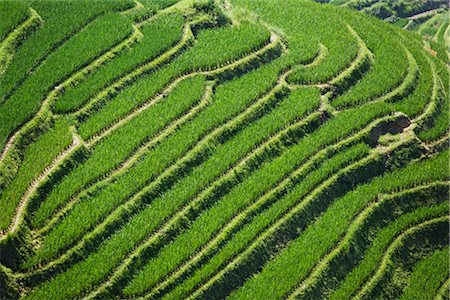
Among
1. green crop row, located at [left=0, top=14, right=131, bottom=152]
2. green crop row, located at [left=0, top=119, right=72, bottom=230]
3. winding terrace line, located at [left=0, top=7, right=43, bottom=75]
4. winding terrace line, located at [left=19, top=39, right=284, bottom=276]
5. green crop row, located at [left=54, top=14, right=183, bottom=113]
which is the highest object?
winding terrace line, located at [left=0, top=7, right=43, bottom=75]

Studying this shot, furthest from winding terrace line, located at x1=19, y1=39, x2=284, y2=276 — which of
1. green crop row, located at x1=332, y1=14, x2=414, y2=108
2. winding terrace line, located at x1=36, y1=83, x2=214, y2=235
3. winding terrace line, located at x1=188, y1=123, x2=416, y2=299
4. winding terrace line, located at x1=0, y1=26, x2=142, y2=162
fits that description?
green crop row, located at x1=332, y1=14, x2=414, y2=108

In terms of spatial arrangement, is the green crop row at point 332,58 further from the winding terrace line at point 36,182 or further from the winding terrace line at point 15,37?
the winding terrace line at point 15,37

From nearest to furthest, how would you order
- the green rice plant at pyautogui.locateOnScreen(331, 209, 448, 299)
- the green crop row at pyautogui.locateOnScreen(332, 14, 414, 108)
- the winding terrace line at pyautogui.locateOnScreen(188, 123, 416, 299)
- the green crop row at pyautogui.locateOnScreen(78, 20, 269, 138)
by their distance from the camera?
the winding terrace line at pyautogui.locateOnScreen(188, 123, 416, 299)
the green rice plant at pyautogui.locateOnScreen(331, 209, 448, 299)
the green crop row at pyautogui.locateOnScreen(78, 20, 269, 138)
the green crop row at pyautogui.locateOnScreen(332, 14, 414, 108)

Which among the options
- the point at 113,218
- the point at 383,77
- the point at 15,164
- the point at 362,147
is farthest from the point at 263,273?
the point at 383,77

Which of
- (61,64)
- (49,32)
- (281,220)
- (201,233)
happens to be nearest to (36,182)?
(201,233)

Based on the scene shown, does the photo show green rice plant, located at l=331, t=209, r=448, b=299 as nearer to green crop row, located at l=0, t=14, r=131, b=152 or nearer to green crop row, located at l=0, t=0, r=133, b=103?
green crop row, located at l=0, t=14, r=131, b=152

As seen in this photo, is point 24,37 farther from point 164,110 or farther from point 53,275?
point 53,275

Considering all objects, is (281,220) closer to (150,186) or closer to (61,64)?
(150,186)

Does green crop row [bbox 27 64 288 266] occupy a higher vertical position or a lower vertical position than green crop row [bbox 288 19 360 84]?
higher
